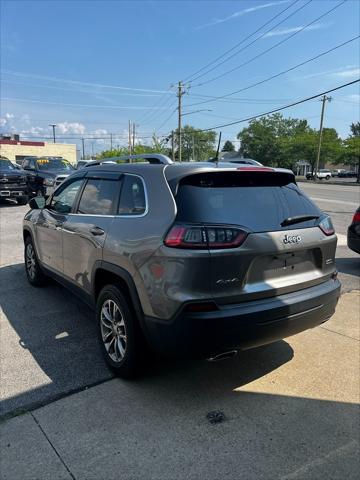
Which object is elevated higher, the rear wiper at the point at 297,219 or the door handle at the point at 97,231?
the rear wiper at the point at 297,219

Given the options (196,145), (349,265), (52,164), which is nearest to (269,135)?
(196,145)

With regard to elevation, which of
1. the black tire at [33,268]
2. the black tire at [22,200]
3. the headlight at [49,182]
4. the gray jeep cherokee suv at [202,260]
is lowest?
the black tire at [22,200]

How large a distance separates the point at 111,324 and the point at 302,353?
183 cm

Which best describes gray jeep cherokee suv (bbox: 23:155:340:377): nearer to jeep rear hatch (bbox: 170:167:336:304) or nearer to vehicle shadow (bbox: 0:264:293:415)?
jeep rear hatch (bbox: 170:167:336:304)

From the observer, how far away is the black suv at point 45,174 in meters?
17.6

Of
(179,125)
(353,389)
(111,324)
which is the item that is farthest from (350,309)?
(179,125)

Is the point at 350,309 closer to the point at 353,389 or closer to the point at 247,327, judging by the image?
the point at 353,389

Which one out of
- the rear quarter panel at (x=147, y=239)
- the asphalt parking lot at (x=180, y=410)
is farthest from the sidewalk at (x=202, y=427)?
the rear quarter panel at (x=147, y=239)

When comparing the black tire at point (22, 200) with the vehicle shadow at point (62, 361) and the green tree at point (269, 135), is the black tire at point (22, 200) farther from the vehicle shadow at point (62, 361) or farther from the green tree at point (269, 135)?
the green tree at point (269, 135)

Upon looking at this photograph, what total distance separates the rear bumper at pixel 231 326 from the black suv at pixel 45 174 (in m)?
15.2

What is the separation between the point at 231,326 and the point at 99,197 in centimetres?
187

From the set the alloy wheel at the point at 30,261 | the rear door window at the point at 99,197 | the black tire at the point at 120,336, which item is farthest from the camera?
the alloy wheel at the point at 30,261

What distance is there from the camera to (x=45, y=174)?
18188 mm

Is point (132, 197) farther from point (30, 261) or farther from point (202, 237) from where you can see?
point (30, 261)
